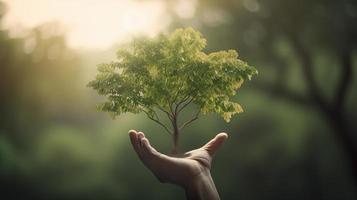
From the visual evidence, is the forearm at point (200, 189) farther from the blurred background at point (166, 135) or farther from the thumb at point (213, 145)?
the blurred background at point (166, 135)

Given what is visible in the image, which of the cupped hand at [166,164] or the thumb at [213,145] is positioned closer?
the cupped hand at [166,164]

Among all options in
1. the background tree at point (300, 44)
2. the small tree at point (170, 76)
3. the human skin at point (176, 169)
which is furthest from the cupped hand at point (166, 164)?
the background tree at point (300, 44)

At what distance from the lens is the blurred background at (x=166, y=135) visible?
1283 centimetres

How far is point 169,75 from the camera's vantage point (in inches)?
292

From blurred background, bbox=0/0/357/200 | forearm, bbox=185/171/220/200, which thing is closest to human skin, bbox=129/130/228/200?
forearm, bbox=185/171/220/200

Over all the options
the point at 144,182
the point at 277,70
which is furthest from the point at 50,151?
the point at 277,70

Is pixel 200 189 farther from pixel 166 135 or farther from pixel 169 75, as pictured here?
pixel 166 135

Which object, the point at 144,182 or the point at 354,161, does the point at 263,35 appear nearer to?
the point at 354,161

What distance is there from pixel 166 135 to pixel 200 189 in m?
6.57

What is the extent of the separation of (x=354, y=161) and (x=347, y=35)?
2.73 m

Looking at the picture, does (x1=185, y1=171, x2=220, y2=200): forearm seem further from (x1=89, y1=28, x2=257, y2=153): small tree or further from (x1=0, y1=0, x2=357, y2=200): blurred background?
(x1=0, y1=0, x2=357, y2=200): blurred background

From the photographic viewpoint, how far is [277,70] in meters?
13.0

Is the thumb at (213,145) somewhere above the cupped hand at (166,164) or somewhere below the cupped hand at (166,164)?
above

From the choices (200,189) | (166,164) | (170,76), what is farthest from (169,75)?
(200,189)
